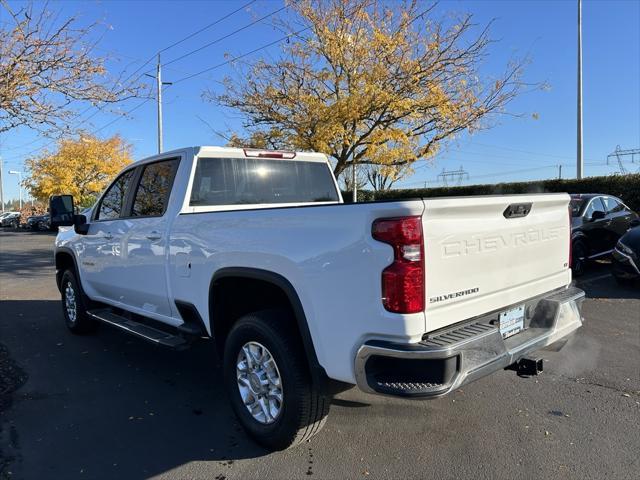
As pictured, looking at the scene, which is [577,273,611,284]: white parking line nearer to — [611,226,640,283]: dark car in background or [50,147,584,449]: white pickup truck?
[611,226,640,283]: dark car in background

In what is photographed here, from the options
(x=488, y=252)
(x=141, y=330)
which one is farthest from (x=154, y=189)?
(x=488, y=252)

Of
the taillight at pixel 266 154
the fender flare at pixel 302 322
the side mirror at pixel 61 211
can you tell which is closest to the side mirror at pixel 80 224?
the side mirror at pixel 61 211

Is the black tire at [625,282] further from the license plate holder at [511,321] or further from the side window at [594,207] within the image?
the license plate holder at [511,321]

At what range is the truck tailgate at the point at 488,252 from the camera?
2656 mm

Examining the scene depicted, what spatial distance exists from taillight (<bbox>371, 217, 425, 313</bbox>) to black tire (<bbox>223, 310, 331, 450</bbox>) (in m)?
0.82

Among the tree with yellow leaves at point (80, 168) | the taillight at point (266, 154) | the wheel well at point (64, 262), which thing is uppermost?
the tree with yellow leaves at point (80, 168)

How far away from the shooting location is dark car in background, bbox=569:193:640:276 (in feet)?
31.4

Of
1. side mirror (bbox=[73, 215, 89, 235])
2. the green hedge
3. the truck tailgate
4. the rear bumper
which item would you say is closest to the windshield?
the green hedge

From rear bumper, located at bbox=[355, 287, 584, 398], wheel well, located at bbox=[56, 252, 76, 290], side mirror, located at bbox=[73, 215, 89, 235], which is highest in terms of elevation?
side mirror, located at bbox=[73, 215, 89, 235]

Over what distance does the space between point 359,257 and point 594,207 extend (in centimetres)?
921

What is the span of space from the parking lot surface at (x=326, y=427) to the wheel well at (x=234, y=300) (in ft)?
2.38

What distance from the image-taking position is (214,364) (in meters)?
5.16

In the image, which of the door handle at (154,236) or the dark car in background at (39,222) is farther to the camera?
the dark car in background at (39,222)

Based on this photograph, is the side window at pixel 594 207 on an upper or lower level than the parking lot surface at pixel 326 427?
upper
